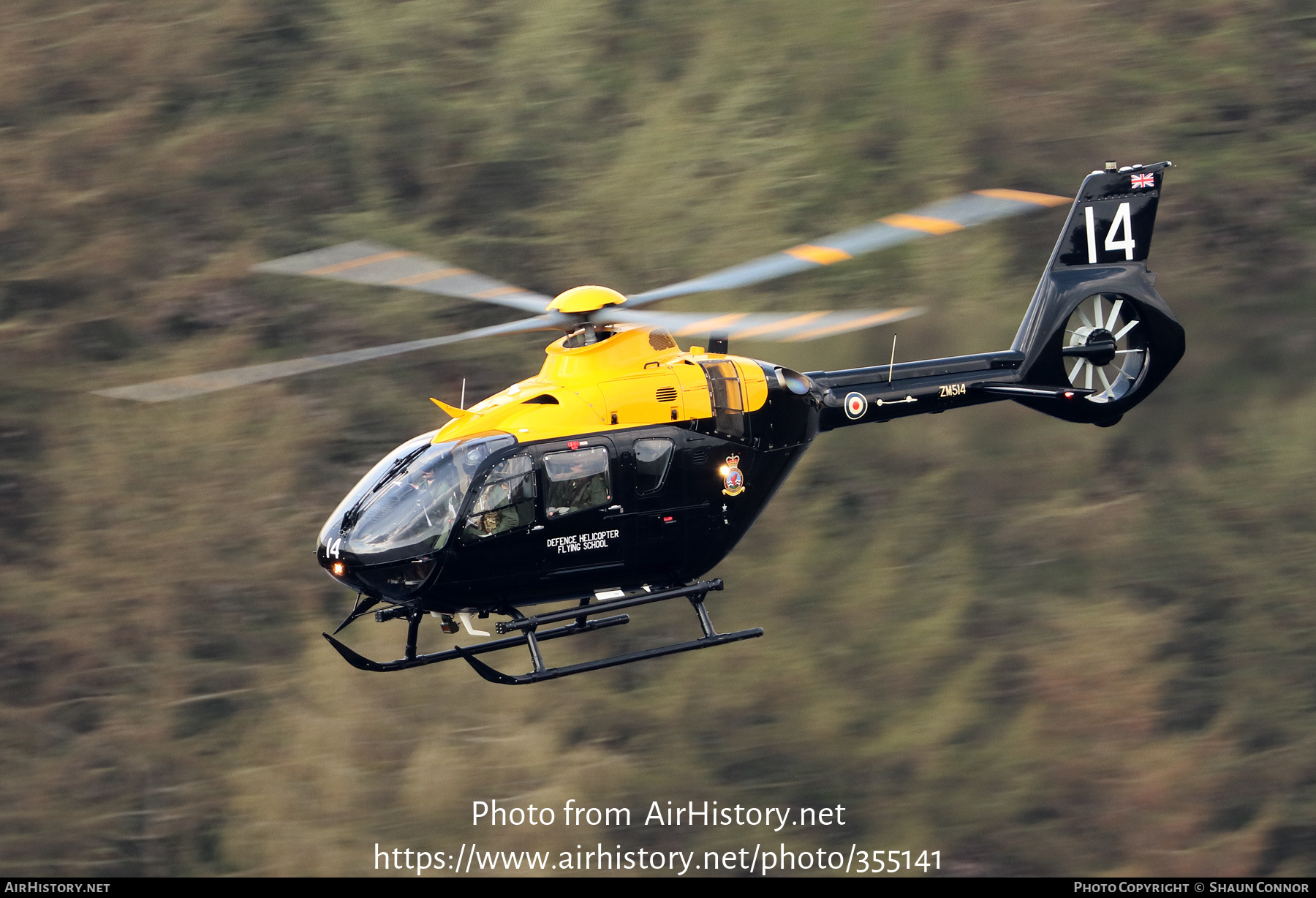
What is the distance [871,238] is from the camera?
9727mm

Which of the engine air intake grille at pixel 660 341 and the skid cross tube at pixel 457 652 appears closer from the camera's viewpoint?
the skid cross tube at pixel 457 652

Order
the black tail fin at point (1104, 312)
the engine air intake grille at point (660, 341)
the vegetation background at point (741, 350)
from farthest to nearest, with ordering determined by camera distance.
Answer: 1. the vegetation background at point (741, 350)
2. the black tail fin at point (1104, 312)
3. the engine air intake grille at point (660, 341)

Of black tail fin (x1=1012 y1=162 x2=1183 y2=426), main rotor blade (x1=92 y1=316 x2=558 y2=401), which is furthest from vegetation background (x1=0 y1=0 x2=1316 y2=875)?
main rotor blade (x1=92 y1=316 x2=558 y2=401)

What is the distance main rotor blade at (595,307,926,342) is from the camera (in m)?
9.46

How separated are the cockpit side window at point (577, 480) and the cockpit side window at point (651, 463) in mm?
222

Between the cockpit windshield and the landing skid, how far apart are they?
0.56 m

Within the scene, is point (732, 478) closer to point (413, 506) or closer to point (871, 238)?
point (871, 238)

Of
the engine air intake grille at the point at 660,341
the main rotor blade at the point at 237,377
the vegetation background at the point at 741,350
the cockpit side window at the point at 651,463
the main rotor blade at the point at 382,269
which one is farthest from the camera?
the vegetation background at the point at 741,350

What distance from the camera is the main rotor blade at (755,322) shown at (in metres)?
9.46

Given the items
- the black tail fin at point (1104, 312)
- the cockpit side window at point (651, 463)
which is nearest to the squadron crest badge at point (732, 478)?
the cockpit side window at point (651, 463)

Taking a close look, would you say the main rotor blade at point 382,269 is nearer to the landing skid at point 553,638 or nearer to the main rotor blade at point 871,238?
the main rotor blade at point 871,238

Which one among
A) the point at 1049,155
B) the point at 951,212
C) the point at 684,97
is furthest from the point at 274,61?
the point at 951,212

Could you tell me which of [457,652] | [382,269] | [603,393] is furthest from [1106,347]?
[382,269]

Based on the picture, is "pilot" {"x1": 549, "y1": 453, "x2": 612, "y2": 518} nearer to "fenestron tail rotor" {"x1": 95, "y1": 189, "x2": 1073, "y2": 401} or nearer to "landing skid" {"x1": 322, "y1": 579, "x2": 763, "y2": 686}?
"landing skid" {"x1": 322, "y1": 579, "x2": 763, "y2": 686}
